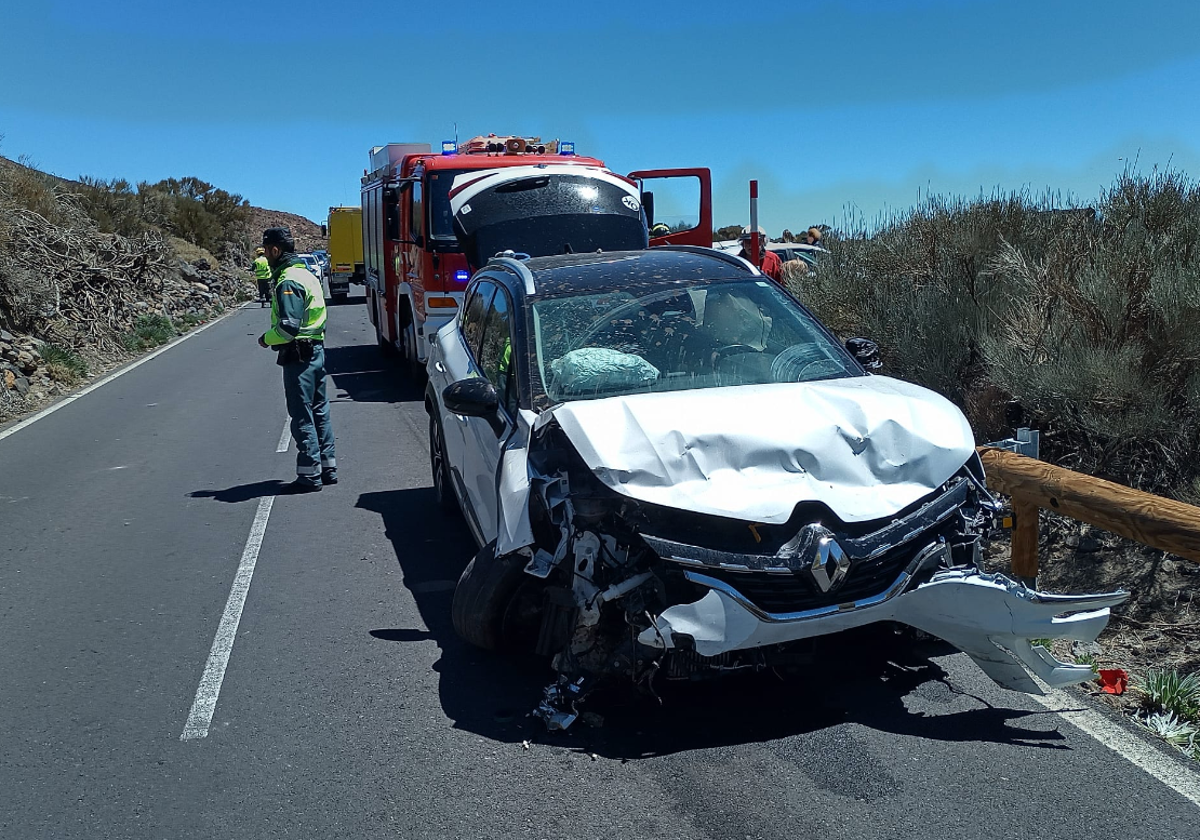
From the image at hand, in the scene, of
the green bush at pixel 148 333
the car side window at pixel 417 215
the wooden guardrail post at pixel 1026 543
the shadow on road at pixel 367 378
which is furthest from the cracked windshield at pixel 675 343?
the green bush at pixel 148 333

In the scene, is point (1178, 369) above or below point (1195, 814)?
above

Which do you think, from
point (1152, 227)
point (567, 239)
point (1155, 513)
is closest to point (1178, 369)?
point (1152, 227)

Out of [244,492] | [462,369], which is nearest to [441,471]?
[462,369]

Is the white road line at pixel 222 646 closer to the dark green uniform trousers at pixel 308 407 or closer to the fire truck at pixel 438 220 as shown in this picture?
the dark green uniform trousers at pixel 308 407

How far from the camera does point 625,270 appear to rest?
616cm

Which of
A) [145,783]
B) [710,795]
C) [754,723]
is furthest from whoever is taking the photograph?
[754,723]

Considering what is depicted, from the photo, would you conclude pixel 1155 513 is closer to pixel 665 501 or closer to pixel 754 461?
pixel 754 461

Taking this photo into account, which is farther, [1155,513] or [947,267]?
[947,267]

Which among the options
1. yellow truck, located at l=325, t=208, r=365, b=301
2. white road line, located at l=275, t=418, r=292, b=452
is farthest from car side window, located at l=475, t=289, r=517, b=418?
yellow truck, located at l=325, t=208, r=365, b=301

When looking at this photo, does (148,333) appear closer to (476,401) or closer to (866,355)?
(476,401)

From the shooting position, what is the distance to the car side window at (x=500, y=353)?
18.1 feet

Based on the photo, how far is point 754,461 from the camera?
4.36 metres

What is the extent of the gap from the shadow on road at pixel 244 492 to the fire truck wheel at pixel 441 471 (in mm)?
1608

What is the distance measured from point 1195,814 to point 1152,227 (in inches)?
222
